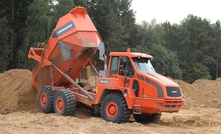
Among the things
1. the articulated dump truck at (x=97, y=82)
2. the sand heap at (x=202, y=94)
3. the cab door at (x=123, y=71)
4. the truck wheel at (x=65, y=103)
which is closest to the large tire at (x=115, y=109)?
the articulated dump truck at (x=97, y=82)

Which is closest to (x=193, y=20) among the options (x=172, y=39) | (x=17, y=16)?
(x=172, y=39)

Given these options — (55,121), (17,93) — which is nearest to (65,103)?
(55,121)

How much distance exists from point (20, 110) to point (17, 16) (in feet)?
80.6

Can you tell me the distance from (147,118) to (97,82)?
2167 millimetres

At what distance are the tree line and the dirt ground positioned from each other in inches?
614

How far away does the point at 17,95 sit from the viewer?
15062 millimetres

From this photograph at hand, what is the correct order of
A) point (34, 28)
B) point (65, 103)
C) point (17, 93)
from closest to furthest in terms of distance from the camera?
point (65, 103), point (17, 93), point (34, 28)

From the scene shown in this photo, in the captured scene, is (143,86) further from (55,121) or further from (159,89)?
(55,121)

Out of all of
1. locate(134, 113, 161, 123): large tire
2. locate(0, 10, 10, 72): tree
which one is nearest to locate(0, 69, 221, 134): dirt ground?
locate(134, 113, 161, 123): large tire

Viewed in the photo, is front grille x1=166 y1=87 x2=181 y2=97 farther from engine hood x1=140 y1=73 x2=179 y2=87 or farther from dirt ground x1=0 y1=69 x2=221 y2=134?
dirt ground x1=0 y1=69 x2=221 y2=134

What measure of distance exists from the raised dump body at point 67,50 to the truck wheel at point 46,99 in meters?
0.45

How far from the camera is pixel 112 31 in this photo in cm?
4672

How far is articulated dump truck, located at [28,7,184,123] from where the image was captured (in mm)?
11422

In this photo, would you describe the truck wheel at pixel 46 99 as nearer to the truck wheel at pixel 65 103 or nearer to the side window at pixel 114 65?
the truck wheel at pixel 65 103
